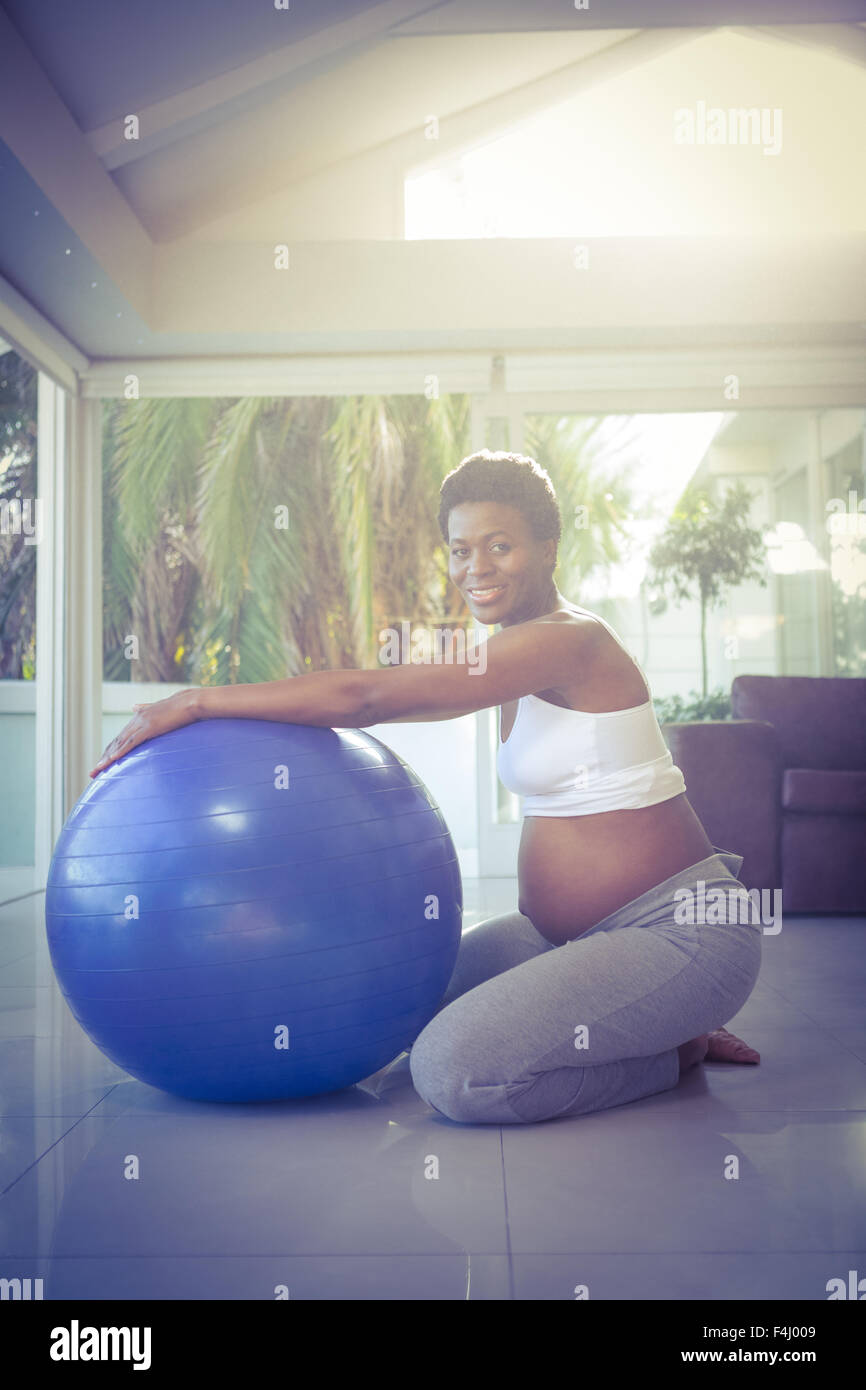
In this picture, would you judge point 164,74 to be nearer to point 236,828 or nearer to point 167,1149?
point 236,828

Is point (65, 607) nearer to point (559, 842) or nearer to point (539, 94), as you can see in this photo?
point (539, 94)

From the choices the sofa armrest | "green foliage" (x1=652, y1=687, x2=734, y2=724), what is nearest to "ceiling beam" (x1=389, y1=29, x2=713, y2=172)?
"green foliage" (x1=652, y1=687, x2=734, y2=724)

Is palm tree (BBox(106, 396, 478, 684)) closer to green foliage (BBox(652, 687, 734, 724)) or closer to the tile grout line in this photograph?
green foliage (BBox(652, 687, 734, 724))

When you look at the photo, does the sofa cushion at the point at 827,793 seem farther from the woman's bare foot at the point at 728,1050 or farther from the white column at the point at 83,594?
the white column at the point at 83,594

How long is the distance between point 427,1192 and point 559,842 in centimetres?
68

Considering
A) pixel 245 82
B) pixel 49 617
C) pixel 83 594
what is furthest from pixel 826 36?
pixel 49 617

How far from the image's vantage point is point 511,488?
7.09ft

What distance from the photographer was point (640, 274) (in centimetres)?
539

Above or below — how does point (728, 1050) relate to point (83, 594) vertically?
below

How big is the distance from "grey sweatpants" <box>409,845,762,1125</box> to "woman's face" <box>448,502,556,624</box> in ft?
1.93

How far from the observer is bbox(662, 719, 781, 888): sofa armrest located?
4262 millimetres

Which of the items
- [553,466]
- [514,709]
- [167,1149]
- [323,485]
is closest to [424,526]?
[323,485]

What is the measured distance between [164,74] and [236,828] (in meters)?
3.33

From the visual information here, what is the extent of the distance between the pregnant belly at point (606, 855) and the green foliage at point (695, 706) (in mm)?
3816
